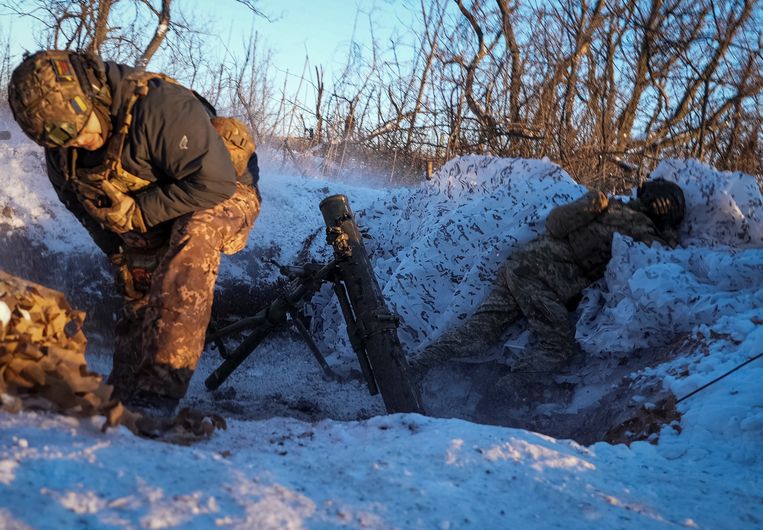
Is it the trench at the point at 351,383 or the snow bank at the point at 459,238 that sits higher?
the snow bank at the point at 459,238

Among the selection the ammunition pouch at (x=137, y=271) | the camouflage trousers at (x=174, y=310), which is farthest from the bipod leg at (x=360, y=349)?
the ammunition pouch at (x=137, y=271)

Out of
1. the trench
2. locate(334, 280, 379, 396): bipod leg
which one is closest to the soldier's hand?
the trench

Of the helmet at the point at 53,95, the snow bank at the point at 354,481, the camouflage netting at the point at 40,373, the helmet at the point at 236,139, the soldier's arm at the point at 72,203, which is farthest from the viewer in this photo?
the helmet at the point at 236,139

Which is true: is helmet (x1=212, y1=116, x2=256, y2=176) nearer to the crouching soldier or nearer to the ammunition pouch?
the crouching soldier

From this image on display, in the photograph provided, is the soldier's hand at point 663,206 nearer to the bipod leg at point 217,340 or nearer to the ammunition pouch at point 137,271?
the bipod leg at point 217,340

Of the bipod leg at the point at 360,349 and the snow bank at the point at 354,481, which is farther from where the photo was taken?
the bipod leg at the point at 360,349

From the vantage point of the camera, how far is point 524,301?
409 centimetres

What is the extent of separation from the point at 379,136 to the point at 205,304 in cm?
801

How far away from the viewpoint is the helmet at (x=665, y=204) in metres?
4.29

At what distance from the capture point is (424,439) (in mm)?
2033

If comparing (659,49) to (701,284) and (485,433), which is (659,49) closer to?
(701,284)

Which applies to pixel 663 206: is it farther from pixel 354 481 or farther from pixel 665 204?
pixel 354 481

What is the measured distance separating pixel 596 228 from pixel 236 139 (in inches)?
88.9

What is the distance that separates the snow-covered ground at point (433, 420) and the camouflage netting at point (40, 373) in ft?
0.19
